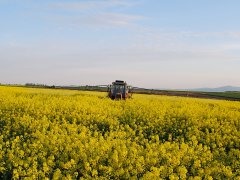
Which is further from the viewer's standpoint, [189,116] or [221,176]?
[189,116]

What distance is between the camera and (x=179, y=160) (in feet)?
27.0

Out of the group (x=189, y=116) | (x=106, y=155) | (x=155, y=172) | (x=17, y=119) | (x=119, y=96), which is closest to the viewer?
(x=155, y=172)

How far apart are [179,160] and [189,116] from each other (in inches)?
319

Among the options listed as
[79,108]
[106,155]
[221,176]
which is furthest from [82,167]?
[79,108]

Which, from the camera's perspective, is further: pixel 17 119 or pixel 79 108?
pixel 79 108

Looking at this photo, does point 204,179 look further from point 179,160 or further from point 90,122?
point 90,122

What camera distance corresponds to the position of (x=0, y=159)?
824cm

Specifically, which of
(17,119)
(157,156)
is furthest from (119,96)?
(157,156)

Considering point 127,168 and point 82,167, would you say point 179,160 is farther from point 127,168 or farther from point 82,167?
point 82,167

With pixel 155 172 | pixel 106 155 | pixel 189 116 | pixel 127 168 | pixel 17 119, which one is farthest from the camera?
pixel 189 116

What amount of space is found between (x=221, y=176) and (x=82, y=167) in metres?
2.79

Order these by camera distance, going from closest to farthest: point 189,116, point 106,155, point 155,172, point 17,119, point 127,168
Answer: point 155,172
point 127,168
point 106,155
point 17,119
point 189,116

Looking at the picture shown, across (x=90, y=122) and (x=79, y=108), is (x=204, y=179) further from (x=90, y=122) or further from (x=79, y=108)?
(x=79, y=108)

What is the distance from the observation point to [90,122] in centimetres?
1502
